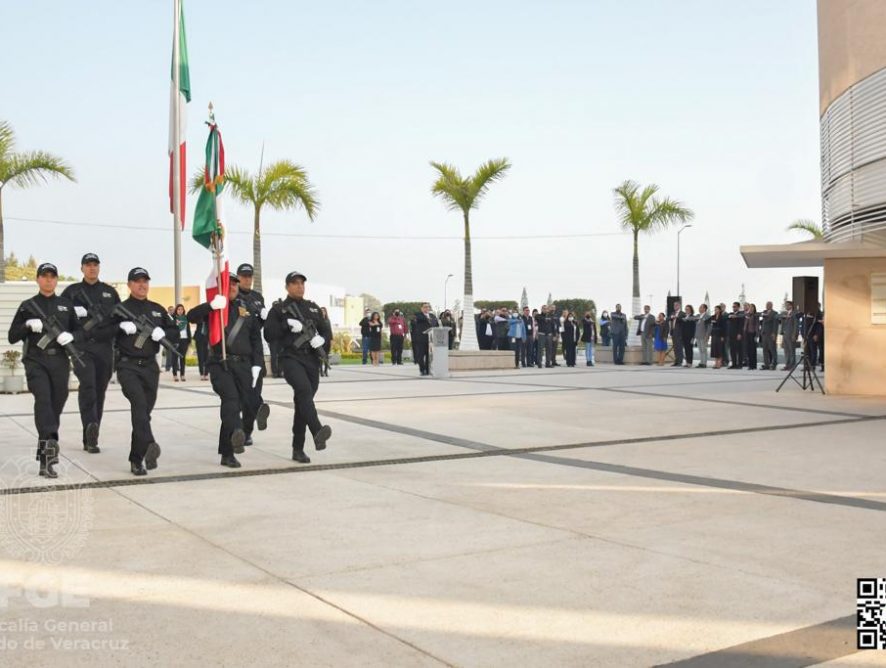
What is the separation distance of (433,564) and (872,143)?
1236 cm

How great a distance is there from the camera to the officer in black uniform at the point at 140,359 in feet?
27.7

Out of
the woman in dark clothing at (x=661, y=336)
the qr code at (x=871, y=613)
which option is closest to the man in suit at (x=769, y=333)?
the woman in dark clothing at (x=661, y=336)

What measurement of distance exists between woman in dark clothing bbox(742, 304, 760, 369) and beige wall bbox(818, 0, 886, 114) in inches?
451

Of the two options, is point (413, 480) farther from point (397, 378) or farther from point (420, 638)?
point (397, 378)

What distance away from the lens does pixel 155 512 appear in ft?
22.5

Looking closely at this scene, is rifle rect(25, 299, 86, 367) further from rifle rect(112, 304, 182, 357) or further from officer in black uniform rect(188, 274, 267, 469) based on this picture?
officer in black uniform rect(188, 274, 267, 469)

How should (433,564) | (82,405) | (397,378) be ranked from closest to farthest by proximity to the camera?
(433,564)
(82,405)
(397,378)

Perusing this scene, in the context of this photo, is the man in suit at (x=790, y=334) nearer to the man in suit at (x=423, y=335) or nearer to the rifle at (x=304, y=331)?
the man in suit at (x=423, y=335)

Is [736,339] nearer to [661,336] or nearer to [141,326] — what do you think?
[661,336]

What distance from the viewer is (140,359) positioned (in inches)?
340

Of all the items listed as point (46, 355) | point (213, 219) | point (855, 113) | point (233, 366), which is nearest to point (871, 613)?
point (233, 366)

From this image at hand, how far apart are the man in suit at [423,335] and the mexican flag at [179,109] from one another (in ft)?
23.6

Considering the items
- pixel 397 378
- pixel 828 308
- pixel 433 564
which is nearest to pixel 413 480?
pixel 433 564

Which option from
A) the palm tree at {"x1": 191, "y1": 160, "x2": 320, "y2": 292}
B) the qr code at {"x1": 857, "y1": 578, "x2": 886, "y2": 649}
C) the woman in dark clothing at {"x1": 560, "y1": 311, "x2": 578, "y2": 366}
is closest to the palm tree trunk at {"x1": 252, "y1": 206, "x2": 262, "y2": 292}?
the palm tree at {"x1": 191, "y1": 160, "x2": 320, "y2": 292}
